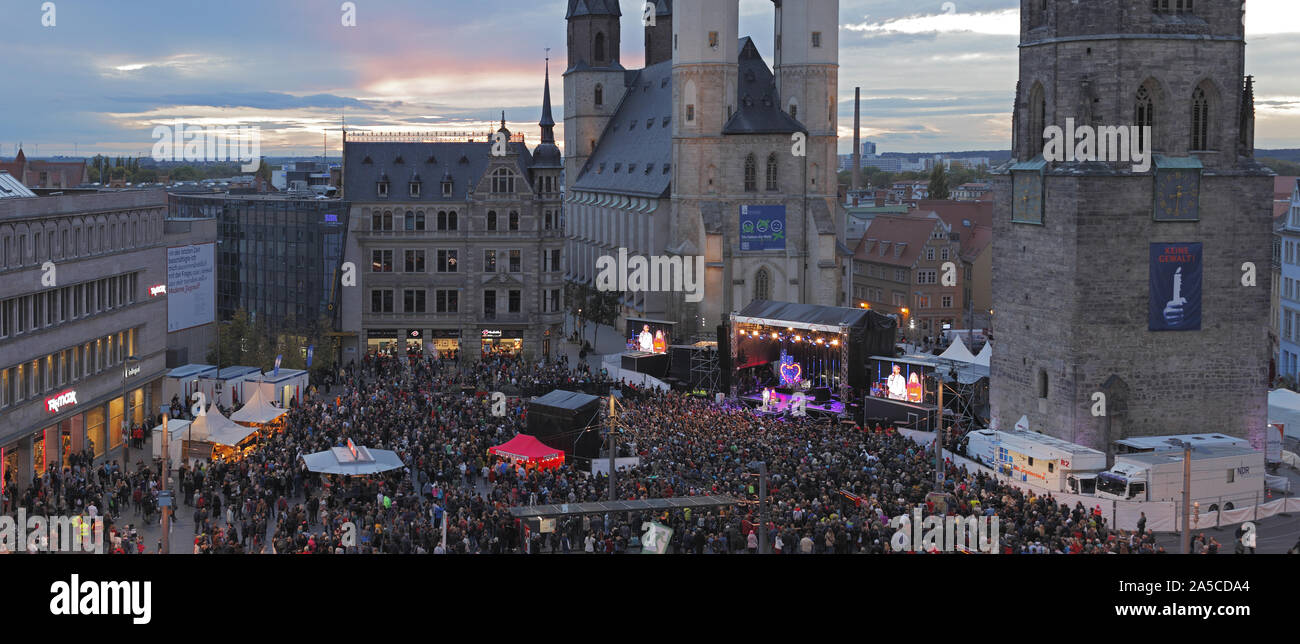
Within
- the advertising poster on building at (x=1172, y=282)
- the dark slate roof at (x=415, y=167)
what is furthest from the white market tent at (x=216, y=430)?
the dark slate roof at (x=415, y=167)

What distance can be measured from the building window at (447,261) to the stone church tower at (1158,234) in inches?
1465

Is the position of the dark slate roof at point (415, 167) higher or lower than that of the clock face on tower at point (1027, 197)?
higher

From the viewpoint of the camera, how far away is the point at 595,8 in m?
111

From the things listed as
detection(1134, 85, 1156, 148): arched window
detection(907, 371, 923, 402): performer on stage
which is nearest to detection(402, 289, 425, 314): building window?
detection(907, 371, 923, 402): performer on stage

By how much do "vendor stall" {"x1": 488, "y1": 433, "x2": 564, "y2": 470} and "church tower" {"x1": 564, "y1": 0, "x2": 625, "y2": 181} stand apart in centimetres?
7498

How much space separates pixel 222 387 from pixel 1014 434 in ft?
103

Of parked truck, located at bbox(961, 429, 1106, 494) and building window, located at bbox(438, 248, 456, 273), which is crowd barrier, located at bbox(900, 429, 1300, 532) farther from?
building window, located at bbox(438, 248, 456, 273)

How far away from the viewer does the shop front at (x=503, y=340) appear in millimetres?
76188

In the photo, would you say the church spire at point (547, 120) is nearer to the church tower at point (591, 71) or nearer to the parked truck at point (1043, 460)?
the church tower at point (591, 71)

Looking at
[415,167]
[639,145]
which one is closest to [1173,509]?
[415,167]

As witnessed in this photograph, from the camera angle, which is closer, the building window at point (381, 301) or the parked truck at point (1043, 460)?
the parked truck at point (1043, 460)

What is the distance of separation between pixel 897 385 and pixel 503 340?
2936cm

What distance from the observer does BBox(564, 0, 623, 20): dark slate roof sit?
4387 inches

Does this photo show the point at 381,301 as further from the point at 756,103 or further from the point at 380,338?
the point at 756,103
